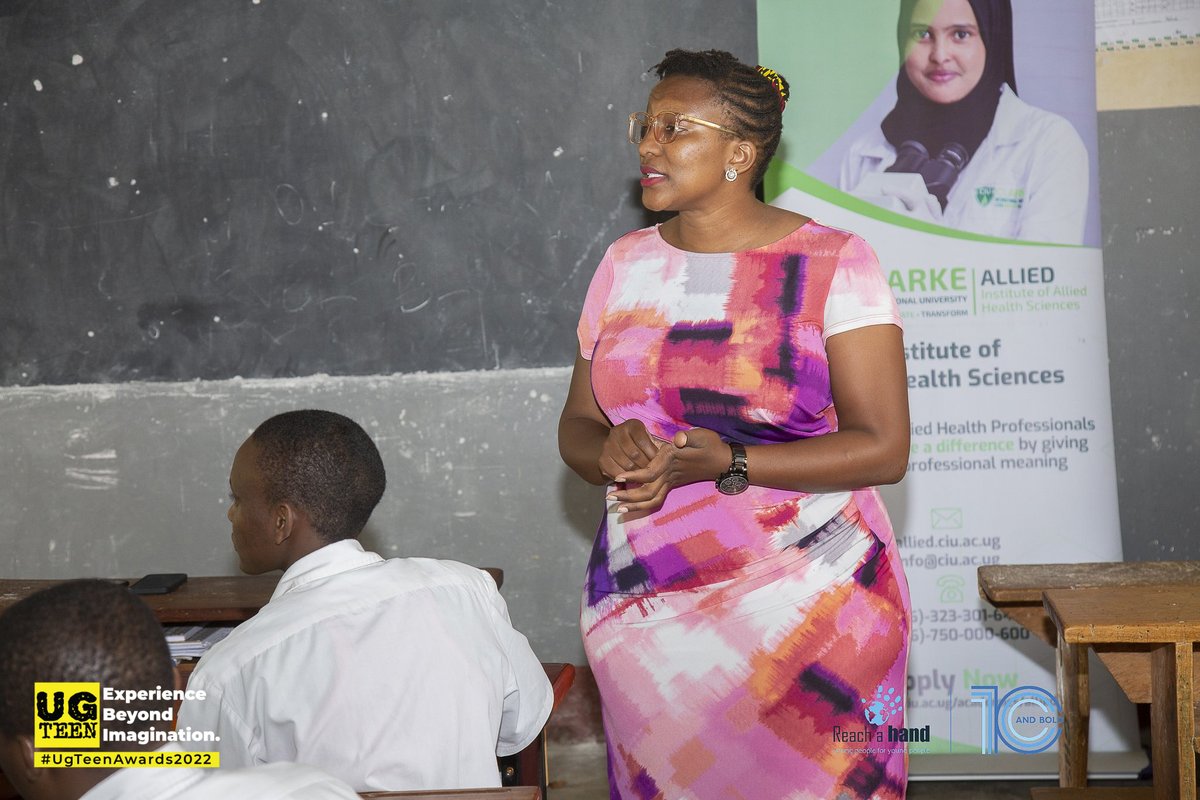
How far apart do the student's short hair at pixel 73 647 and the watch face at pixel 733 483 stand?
1.12 m

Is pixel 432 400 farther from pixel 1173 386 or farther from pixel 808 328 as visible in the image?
pixel 1173 386

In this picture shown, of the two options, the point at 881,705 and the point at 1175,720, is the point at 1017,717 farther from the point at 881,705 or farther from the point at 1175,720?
the point at 881,705

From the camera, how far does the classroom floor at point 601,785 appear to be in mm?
3809

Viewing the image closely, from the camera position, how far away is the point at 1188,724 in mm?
2242

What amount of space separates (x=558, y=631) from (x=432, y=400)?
926mm

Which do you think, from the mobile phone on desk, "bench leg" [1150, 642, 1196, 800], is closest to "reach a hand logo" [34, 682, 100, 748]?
"bench leg" [1150, 642, 1196, 800]

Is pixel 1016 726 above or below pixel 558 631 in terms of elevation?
below

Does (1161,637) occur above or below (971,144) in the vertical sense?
below

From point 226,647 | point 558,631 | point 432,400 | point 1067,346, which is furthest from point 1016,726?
point 226,647

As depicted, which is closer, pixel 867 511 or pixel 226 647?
pixel 226 647

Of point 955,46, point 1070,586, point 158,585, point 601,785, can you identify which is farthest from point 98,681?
point 955,46

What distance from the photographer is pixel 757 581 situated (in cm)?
224

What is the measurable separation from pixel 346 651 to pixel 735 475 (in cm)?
76

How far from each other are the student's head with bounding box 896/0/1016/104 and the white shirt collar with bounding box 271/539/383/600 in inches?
106
